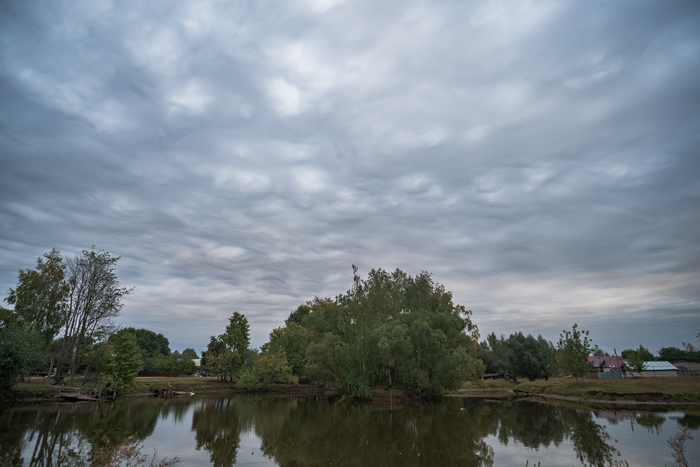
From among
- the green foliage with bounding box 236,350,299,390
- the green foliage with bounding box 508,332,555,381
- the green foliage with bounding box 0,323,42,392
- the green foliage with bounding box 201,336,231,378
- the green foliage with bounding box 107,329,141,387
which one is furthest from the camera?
the green foliage with bounding box 508,332,555,381

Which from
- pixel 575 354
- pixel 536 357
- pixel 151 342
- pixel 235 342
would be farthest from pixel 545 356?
pixel 151 342

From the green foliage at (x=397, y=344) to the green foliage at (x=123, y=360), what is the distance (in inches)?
882

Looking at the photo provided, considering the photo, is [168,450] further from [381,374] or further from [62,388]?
[381,374]

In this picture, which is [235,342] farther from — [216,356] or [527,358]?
[527,358]

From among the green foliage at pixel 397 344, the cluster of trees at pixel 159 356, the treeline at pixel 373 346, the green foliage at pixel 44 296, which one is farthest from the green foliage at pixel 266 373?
the green foliage at pixel 44 296

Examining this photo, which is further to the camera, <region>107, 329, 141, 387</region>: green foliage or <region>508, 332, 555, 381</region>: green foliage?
<region>508, 332, 555, 381</region>: green foliage

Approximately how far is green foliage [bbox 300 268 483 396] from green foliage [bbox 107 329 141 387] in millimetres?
22392

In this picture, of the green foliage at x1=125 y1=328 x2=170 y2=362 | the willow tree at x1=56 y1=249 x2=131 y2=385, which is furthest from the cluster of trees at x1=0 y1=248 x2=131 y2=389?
the green foliage at x1=125 y1=328 x2=170 y2=362

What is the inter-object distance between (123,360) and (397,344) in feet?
110

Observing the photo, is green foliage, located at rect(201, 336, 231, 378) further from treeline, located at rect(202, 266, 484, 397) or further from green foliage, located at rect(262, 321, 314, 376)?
green foliage, located at rect(262, 321, 314, 376)

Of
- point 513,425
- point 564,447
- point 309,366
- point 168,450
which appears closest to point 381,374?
point 309,366

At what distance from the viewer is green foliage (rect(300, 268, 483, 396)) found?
44562 millimetres

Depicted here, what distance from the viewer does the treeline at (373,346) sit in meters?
44.9

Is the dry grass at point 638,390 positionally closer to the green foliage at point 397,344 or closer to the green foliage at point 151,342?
the green foliage at point 397,344
